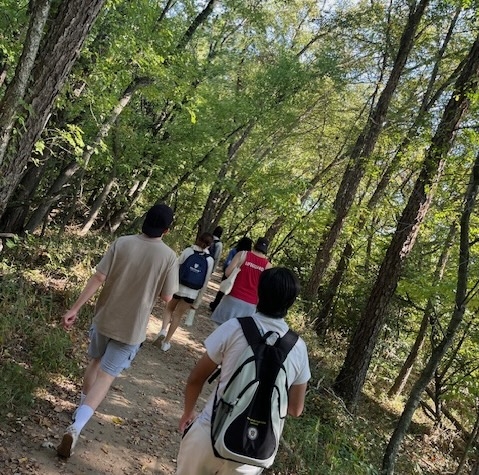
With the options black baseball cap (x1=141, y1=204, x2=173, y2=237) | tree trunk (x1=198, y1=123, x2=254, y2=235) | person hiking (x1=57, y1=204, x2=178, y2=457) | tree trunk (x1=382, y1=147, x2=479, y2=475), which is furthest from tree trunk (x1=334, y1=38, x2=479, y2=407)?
tree trunk (x1=198, y1=123, x2=254, y2=235)

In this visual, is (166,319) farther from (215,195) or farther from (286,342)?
(215,195)

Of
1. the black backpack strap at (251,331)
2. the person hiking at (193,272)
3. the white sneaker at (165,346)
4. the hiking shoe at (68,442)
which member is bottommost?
the white sneaker at (165,346)

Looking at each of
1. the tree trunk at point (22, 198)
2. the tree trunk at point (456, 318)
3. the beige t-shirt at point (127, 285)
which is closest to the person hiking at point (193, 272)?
the beige t-shirt at point (127, 285)

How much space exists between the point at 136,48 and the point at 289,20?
14.3 meters

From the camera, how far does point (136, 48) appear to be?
8.99 metres

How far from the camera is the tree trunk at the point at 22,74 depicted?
17.2 feet

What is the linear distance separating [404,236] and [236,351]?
6315mm

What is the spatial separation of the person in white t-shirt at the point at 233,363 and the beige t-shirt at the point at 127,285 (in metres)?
1.40

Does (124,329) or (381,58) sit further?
(381,58)

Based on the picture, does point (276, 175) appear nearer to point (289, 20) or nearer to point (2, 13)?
point (289, 20)

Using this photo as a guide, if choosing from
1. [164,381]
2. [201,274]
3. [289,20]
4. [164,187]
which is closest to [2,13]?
[201,274]

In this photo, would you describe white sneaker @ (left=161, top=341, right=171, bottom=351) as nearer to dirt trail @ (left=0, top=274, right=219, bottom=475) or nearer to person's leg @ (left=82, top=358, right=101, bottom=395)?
dirt trail @ (left=0, top=274, right=219, bottom=475)

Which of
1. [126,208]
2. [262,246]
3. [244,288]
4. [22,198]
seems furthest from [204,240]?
[126,208]

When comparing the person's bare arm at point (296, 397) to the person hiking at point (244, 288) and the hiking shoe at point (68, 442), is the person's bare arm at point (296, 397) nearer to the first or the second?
the hiking shoe at point (68, 442)
